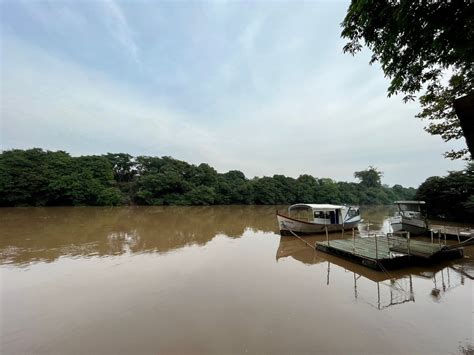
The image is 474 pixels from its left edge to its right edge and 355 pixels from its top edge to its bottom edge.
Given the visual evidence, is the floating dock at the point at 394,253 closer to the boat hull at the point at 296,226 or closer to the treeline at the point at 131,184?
the boat hull at the point at 296,226

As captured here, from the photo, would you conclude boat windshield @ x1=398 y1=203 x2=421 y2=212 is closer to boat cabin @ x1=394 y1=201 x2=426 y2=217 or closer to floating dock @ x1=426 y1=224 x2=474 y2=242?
boat cabin @ x1=394 y1=201 x2=426 y2=217

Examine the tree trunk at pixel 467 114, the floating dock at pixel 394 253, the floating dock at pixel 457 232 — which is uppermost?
the tree trunk at pixel 467 114

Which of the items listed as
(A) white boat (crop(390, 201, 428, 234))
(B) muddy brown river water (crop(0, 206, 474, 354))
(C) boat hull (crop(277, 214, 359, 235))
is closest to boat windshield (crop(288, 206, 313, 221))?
(C) boat hull (crop(277, 214, 359, 235))

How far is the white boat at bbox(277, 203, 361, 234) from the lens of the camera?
14211mm

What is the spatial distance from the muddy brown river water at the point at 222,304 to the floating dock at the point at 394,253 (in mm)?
384

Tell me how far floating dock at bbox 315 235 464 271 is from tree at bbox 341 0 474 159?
5516mm

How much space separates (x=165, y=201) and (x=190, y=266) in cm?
3303

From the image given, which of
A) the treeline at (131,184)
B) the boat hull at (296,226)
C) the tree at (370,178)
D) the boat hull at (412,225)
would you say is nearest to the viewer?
the boat hull at (412,225)

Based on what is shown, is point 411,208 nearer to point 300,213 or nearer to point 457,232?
Result: point 457,232

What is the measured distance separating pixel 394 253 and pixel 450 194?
16873mm

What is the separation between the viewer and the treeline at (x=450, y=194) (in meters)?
18.8

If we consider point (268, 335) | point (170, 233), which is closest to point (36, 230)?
point (170, 233)

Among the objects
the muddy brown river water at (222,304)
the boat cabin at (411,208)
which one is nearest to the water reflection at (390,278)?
the muddy brown river water at (222,304)

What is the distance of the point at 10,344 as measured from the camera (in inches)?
153
